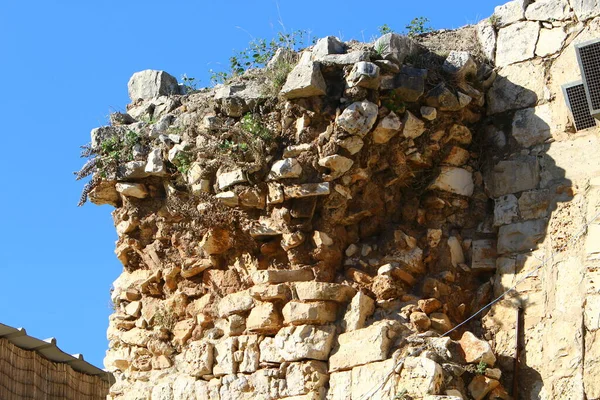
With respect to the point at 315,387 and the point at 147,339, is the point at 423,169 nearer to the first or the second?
the point at 315,387

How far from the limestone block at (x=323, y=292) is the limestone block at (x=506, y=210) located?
130 cm

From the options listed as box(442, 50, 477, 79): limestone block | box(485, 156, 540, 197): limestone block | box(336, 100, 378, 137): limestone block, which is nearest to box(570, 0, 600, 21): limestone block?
box(442, 50, 477, 79): limestone block

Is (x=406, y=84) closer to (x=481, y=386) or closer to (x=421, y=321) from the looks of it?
(x=421, y=321)

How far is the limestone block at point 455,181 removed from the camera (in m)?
8.84

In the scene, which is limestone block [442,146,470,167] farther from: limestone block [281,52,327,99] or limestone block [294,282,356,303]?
limestone block [294,282,356,303]

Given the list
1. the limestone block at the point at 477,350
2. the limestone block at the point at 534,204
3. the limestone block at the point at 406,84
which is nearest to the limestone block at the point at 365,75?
the limestone block at the point at 406,84

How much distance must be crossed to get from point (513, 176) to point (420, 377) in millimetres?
1983

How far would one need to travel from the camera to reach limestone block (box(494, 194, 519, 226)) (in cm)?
868

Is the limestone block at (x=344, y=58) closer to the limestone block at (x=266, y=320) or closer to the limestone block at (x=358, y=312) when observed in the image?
the limestone block at (x=358, y=312)

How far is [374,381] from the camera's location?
7.87 meters

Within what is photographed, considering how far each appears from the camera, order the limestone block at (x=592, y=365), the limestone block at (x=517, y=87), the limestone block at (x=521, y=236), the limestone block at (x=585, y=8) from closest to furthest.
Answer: the limestone block at (x=592, y=365), the limestone block at (x=521, y=236), the limestone block at (x=585, y=8), the limestone block at (x=517, y=87)

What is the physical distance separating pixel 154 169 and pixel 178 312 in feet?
3.82

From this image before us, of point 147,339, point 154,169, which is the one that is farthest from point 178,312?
point 154,169

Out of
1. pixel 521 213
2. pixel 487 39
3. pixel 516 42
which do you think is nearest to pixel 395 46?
pixel 487 39
